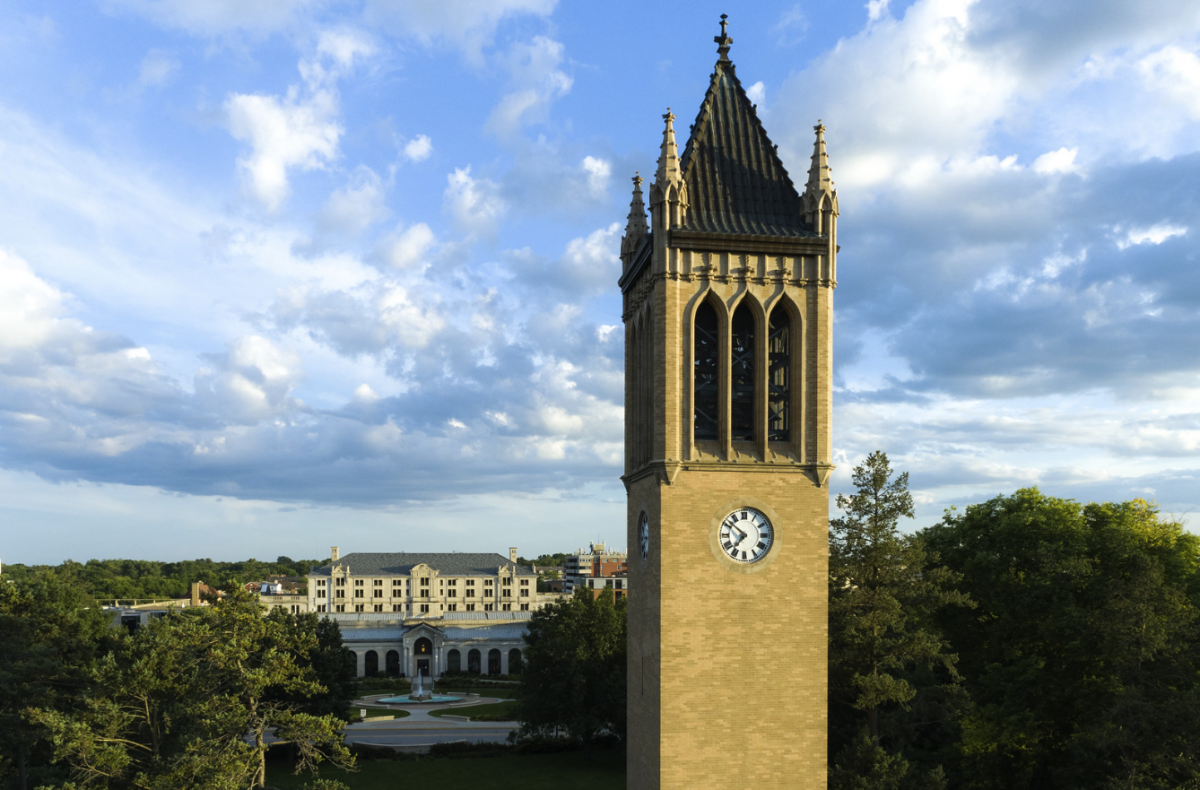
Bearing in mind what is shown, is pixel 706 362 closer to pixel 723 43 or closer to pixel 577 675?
pixel 723 43

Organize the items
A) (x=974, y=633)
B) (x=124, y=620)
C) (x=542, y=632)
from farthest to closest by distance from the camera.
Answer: (x=124, y=620)
(x=542, y=632)
(x=974, y=633)

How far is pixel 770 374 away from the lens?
89.4 feet

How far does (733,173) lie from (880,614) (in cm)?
1990

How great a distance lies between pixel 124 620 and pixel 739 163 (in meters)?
102

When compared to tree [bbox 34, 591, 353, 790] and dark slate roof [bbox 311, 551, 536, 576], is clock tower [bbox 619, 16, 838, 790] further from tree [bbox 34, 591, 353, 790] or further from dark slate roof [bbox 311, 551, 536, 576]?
dark slate roof [bbox 311, 551, 536, 576]

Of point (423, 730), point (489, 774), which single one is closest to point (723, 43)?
point (489, 774)

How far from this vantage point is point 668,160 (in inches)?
1007

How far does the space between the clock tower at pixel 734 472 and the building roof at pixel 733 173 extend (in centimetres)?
6

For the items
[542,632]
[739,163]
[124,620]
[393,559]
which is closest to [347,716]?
[542,632]

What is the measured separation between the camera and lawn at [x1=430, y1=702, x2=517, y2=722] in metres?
93.9

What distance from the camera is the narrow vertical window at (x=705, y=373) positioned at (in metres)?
26.2

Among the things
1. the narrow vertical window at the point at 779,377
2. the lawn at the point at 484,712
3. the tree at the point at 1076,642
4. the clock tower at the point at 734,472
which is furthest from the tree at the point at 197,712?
the lawn at the point at 484,712

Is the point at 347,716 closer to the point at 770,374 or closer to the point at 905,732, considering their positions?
the point at 905,732

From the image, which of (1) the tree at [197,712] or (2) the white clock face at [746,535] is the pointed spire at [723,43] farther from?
(1) the tree at [197,712]
